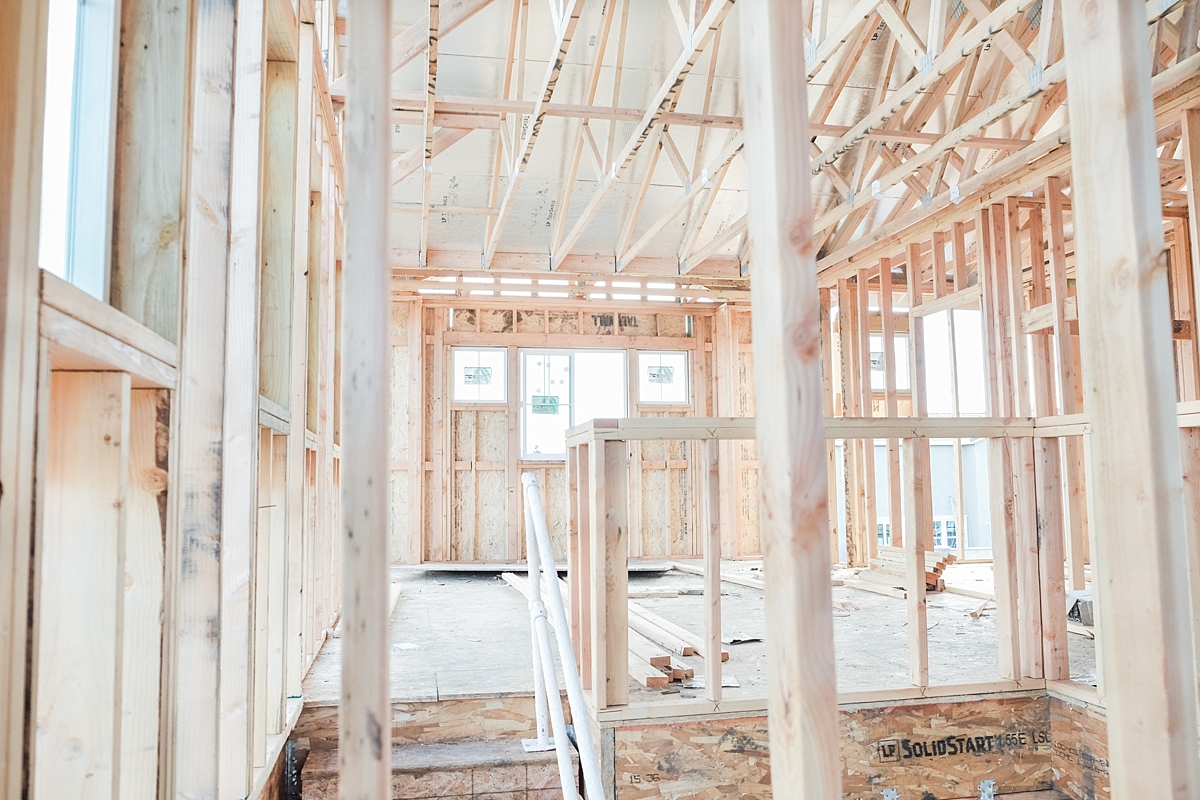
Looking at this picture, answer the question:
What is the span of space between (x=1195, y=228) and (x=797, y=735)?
5.26 metres

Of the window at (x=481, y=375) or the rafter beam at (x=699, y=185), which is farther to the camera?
the window at (x=481, y=375)

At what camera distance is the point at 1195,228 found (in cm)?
489

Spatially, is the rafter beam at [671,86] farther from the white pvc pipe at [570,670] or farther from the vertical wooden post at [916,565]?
the white pvc pipe at [570,670]

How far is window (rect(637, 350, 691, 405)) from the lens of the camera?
11.0m

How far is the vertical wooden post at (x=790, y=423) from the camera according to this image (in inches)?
38.9

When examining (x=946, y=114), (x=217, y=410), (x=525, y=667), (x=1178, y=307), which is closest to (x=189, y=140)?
(x=217, y=410)

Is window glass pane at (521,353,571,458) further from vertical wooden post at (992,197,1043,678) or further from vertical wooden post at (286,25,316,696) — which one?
vertical wooden post at (992,197,1043,678)

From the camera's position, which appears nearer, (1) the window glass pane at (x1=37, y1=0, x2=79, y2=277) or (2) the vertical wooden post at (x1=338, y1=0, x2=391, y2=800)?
(2) the vertical wooden post at (x1=338, y1=0, x2=391, y2=800)

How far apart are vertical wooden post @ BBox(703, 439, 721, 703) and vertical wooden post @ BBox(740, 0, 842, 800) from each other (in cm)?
237

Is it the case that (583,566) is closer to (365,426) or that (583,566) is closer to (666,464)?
(365,426)

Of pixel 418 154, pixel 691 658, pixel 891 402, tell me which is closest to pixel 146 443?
pixel 691 658

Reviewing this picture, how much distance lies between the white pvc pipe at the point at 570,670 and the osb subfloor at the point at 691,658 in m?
0.85

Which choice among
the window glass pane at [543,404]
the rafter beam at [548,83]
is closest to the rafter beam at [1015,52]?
the rafter beam at [548,83]

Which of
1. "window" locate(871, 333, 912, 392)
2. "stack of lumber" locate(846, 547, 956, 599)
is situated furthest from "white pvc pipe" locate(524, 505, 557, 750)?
"window" locate(871, 333, 912, 392)
